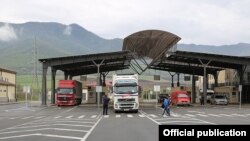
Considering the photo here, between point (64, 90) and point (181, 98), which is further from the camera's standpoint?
point (181, 98)

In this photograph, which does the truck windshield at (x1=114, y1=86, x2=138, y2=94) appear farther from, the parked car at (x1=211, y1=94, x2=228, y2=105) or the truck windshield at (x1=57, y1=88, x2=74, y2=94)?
the parked car at (x1=211, y1=94, x2=228, y2=105)

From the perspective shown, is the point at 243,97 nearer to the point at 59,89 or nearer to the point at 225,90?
the point at 225,90

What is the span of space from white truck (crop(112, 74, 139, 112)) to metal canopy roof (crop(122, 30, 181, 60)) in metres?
19.4

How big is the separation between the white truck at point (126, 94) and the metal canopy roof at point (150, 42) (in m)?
19.4

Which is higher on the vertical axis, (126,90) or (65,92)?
(126,90)

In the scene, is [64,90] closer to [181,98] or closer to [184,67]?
[181,98]

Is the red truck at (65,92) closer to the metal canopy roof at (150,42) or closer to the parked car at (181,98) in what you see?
the metal canopy roof at (150,42)

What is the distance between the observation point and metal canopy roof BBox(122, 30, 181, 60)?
62688mm

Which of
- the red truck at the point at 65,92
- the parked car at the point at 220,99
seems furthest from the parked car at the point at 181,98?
the red truck at the point at 65,92

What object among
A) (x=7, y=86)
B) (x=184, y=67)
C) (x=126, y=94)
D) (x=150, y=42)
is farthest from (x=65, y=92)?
(x=7, y=86)

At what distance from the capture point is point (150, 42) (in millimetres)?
67375

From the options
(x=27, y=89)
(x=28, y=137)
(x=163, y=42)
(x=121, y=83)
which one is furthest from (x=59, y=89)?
(x=28, y=137)

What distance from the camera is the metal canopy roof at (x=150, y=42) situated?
206 ft

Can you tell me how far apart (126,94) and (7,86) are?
6386cm
